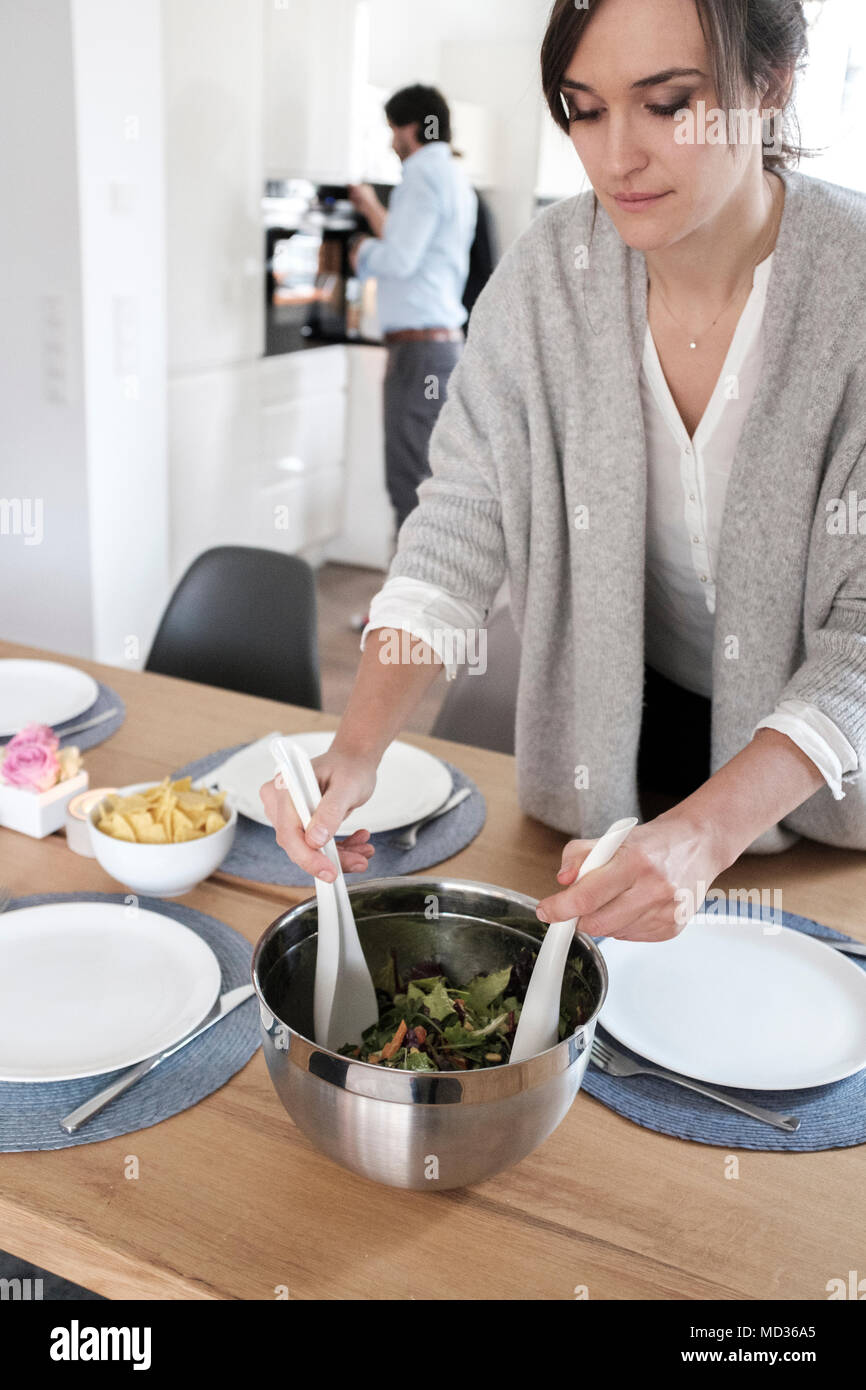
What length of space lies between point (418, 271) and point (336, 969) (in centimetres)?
364

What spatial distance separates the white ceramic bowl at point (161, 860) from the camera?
42.8 inches

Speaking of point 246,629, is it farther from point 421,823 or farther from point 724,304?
point 724,304

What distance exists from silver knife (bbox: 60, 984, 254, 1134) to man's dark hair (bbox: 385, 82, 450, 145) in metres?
3.51

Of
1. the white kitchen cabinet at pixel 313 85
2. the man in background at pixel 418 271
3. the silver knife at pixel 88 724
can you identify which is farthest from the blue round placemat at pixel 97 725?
the white kitchen cabinet at pixel 313 85

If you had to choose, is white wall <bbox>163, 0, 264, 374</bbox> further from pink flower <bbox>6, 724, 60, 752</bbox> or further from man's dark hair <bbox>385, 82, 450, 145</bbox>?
pink flower <bbox>6, 724, 60, 752</bbox>

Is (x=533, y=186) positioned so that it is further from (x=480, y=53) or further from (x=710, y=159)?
(x=710, y=159)

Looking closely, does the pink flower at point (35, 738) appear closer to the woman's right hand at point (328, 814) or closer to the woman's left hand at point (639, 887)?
the woman's right hand at point (328, 814)

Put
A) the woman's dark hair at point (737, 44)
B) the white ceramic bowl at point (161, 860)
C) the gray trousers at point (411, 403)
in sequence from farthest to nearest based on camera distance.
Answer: the gray trousers at point (411, 403) → the white ceramic bowl at point (161, 860) → the woman's dark hair at point (737, 44)

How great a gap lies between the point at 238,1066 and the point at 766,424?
0.70 metres

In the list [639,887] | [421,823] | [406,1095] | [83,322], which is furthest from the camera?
[83,322]

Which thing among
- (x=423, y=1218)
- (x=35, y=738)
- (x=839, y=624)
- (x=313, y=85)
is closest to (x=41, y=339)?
(x=313, y=85)

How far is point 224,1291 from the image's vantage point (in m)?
0.72

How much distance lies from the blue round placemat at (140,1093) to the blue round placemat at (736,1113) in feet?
Result: 0.86

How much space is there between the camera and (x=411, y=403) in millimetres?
4238
